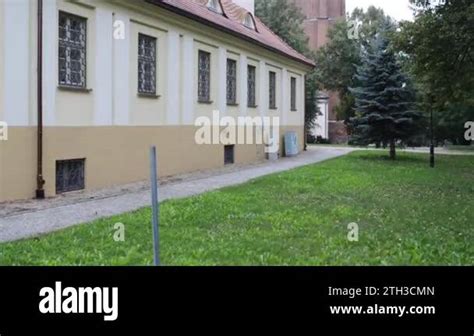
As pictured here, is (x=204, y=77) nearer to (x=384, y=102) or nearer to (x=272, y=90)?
(x=272, y=90)

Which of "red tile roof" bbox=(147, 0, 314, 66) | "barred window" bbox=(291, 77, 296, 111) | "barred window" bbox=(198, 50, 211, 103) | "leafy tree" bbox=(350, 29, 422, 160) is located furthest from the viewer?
"barred window" bbox=(291, 77, 296, 111)

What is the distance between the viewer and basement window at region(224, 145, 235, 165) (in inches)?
845

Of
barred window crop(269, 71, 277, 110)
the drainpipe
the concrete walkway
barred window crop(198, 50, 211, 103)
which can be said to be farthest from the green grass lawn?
barred window crop(269, 71, 277, 110)

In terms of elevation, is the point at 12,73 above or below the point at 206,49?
below

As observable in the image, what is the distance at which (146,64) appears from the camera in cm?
1627

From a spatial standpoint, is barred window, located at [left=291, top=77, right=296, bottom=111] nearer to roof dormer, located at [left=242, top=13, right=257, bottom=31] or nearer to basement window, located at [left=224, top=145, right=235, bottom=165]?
roof dormer, located at [left=242, top=13, right=257, bottom=31]

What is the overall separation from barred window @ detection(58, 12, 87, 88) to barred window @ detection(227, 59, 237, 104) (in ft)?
28.7

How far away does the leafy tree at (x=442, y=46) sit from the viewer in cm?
1494

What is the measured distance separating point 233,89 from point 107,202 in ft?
37.6

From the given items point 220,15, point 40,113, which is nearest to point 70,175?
point 40,113

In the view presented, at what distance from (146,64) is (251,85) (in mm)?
8472
